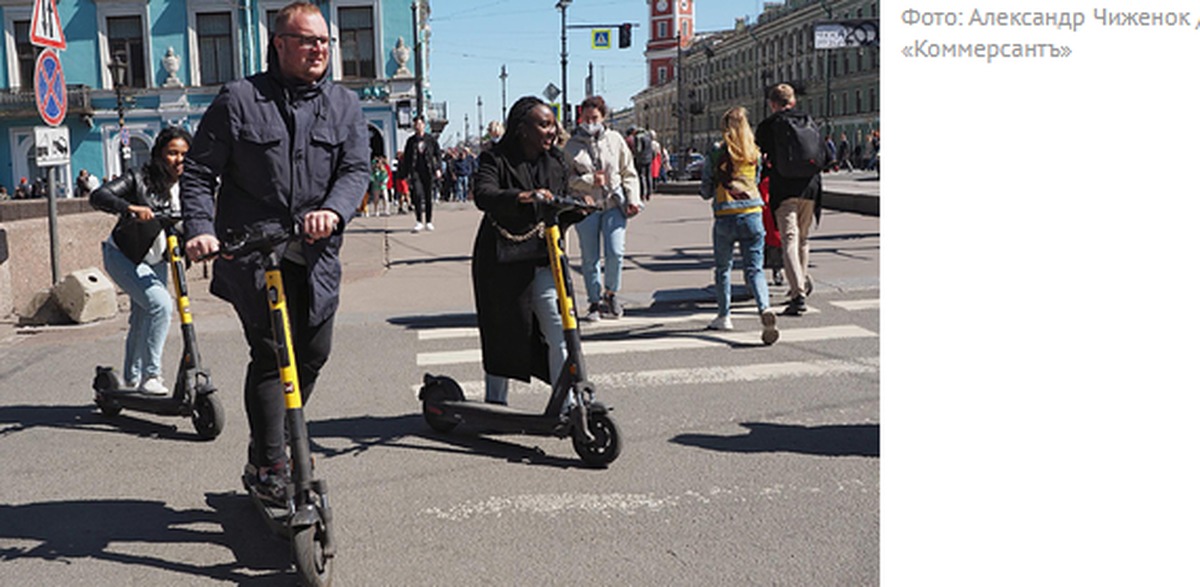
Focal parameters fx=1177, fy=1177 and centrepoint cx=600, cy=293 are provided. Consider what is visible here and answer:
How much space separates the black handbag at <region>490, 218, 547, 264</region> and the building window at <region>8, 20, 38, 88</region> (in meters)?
39.9

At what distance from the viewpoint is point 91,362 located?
8117mm

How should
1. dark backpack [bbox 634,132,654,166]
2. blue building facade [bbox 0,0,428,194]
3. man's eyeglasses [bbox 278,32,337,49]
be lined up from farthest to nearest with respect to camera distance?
blue building facade [bbox 0,0,428,194] → dark backpack [bbox 634,132,654,166] → man's eyeglasses [bbox 278,32,337,49]

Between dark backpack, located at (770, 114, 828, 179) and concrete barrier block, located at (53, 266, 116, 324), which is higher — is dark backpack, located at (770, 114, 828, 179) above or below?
above

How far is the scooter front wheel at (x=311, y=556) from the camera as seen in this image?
360cm

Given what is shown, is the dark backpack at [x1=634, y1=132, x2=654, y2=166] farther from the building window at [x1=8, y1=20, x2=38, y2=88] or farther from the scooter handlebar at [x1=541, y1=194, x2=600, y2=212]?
the building window at [x1=8, y1=20, x2=38, y2=88]

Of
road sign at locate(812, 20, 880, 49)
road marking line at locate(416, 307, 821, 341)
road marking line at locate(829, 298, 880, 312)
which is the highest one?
road sign at locate(812, 20, 880, 49)

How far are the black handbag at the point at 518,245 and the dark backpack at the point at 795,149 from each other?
156 inches

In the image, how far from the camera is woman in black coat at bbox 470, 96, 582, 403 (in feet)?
18.0

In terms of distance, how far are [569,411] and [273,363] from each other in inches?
60.8

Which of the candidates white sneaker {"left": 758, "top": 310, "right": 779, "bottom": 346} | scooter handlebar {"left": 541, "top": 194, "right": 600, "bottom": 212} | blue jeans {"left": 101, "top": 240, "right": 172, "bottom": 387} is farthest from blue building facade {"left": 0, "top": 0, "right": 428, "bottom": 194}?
scooter handlebar {"left": 541, "top": 194, "right": 600, "bottom": 212}

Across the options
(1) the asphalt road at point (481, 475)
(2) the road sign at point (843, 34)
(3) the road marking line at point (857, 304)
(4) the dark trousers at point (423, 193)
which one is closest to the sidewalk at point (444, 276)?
(4) the dark trousers at point (423, 193)
